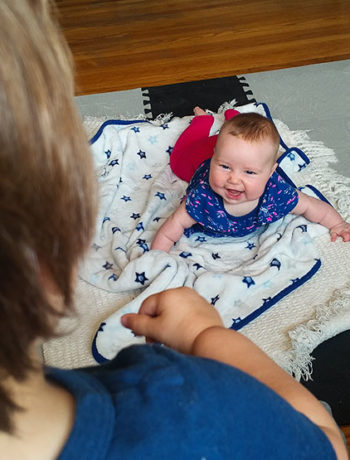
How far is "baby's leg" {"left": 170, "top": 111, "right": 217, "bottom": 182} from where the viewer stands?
1.66m

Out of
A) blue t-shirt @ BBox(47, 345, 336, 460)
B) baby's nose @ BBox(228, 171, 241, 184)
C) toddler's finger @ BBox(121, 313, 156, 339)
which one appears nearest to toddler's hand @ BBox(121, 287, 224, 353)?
toddler's finger @ BBox(121, 313, 156, 339)

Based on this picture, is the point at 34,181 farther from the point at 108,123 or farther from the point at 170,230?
the point at 108,123

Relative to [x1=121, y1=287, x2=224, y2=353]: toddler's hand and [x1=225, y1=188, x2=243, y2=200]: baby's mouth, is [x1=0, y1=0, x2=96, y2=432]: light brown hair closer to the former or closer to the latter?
[x1=121, y1=287, x2=224, y2=353]: toddler's hand

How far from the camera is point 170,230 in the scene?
1456mm

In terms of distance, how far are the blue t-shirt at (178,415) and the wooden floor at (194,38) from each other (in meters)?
1.87

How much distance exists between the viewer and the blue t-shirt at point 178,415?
1.48 ft

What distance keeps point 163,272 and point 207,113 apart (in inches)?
29.8

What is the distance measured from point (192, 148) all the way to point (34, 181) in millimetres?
1309

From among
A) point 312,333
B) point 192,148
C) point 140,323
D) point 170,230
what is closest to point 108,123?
point 192,148

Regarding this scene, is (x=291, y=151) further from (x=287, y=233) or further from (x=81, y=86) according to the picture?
(x=81, y=86)

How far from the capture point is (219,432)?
0.47 metres

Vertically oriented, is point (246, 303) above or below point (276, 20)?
below

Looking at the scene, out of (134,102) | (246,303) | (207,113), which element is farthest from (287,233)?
(134,102)

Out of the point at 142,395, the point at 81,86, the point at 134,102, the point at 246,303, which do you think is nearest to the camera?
the point at 142,395
